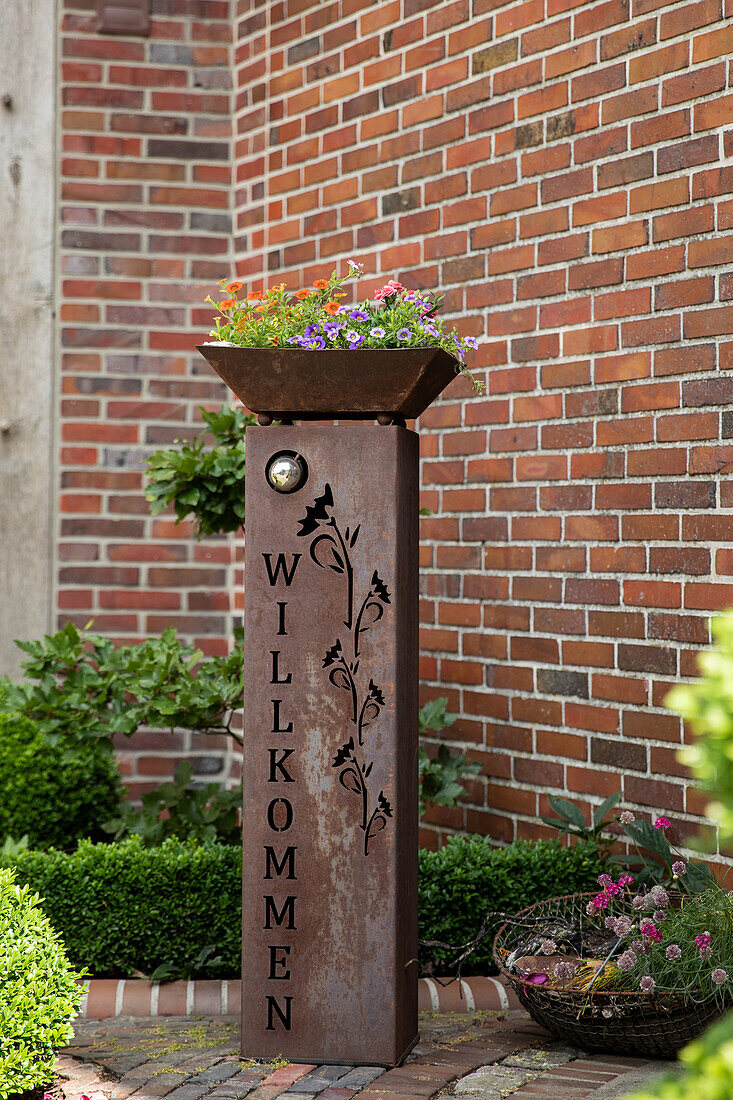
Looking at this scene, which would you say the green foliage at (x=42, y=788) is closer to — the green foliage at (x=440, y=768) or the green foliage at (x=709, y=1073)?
the green foliage at (x=440, y=768)

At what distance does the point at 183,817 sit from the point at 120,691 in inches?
19.9

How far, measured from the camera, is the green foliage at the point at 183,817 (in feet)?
13.0

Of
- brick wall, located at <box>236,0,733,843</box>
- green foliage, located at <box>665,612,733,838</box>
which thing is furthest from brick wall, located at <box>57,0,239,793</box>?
green foliage, located at <box>665,612,733,838</box>

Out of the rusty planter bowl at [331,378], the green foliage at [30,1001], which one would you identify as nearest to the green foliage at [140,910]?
the green foliage at [30,1001]

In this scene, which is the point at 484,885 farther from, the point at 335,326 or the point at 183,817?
the point at 335,326

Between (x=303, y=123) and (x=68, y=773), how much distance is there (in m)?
2.69

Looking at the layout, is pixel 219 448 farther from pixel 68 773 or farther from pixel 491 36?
pixel 491 36

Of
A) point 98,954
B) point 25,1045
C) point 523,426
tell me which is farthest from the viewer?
point 523,426

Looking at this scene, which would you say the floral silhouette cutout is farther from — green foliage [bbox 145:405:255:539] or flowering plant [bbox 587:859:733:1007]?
green foliage [bbox 145:405:255:539]

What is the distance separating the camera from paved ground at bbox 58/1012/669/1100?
2508 mm

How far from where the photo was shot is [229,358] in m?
2.71

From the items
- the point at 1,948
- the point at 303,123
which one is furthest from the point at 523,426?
the point at 1,948

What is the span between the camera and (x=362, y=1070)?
2656mm

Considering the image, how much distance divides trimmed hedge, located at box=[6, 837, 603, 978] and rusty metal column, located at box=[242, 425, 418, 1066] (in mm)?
627
